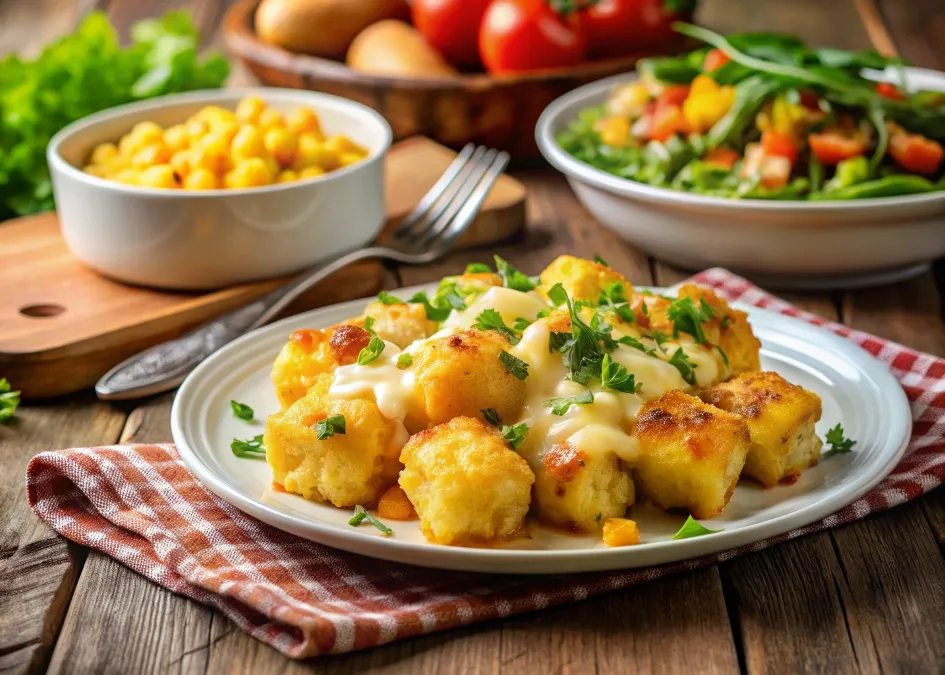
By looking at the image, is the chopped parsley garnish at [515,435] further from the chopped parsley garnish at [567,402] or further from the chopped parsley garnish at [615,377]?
the chopped parsley garnish at [615,377]

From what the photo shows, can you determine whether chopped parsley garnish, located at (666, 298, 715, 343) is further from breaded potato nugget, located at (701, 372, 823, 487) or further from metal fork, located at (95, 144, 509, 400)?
metal fork, located at (95, 144, 509, 400)

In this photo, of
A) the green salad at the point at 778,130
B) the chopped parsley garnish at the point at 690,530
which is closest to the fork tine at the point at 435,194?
the green salad at the point at 778,130

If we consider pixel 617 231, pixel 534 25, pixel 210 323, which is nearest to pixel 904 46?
pixel 534 25

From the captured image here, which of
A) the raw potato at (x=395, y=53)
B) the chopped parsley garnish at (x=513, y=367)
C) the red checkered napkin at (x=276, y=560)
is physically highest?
the chopped parsley garnish at (x=513, y=367)

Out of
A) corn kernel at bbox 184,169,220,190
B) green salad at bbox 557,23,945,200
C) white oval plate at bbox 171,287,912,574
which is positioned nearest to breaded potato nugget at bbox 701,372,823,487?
white oval plate at bbox 171,287,912,574

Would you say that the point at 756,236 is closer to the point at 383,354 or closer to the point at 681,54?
the point at 383,354

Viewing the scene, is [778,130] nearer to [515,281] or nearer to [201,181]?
[515,281]

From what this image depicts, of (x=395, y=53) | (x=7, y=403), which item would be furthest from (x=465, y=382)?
(x=395, y=53)
